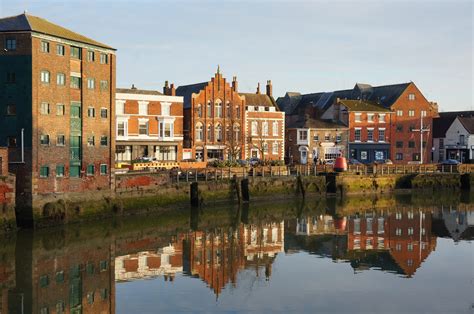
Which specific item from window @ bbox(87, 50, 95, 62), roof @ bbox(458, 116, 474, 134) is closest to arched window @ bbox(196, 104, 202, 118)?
window @ bbox(87, 50, 95, 62)

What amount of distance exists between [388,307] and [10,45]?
27.4 m

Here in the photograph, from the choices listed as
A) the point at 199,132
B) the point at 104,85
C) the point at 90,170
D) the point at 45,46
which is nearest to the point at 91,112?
the point at 104,85

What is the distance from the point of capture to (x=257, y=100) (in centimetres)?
7638

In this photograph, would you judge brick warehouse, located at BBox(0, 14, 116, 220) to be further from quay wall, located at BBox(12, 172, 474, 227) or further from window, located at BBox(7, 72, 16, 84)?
quay wall, located at BBox(12, 172, 474, 227)

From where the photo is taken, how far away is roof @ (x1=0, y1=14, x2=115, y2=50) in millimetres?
37938

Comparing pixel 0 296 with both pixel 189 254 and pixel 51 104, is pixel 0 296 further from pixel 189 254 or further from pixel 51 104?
pixel 51 104

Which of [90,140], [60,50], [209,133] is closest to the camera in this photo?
[60,50]

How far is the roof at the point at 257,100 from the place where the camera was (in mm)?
75675

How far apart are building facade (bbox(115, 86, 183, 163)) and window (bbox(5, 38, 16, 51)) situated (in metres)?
23.0

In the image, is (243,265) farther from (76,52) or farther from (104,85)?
(76,52)

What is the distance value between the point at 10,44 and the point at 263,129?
40548mm

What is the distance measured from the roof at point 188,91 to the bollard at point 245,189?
18390mm

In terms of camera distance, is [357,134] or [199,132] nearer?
[199,132]

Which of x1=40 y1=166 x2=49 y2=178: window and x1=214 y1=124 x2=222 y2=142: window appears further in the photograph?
x1=214 y1=124 x2=222 y2=142: window
